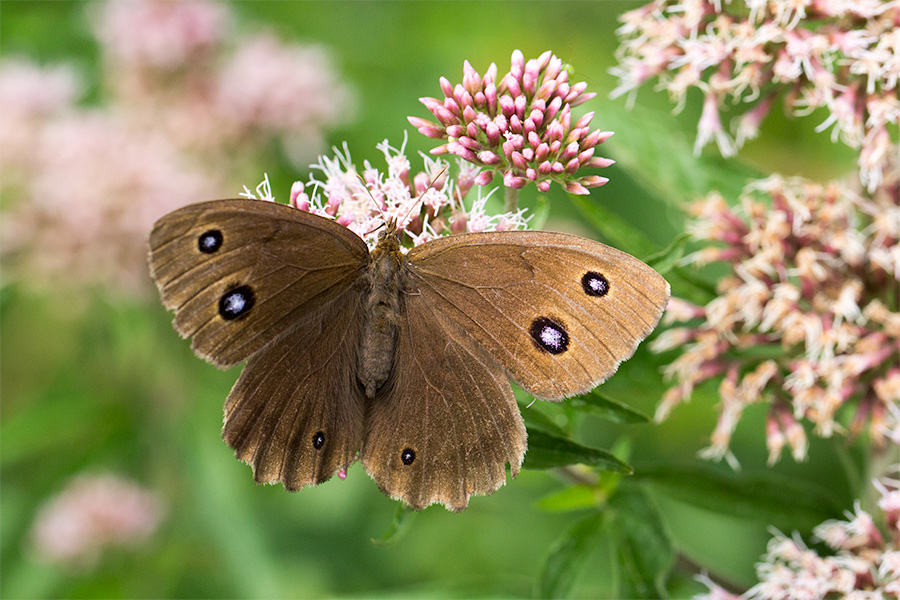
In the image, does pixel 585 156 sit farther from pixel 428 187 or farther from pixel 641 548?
pixel 641 548

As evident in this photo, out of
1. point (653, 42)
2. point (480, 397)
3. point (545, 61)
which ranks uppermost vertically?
point (653, 42)

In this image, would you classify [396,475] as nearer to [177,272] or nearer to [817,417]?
[177,272]

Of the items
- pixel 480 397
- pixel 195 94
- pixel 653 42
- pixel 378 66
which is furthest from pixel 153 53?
→ pixel 480 397

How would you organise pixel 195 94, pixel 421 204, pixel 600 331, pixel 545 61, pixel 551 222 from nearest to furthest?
1. pixel 600 331
2. pixel 545 61
3. pixel 421 204
4. pixel 551 222
5. pixel 195 94

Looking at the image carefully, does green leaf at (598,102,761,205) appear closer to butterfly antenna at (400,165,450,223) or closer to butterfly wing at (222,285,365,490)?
butterfly antenna at (400,165,450,223)

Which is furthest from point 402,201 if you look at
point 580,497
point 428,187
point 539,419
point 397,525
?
point 580,497

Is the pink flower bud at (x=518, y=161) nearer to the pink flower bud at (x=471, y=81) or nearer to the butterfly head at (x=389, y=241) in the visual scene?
the pink flower bud at (x=471, y=81)
